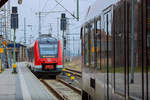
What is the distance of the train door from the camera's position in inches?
236

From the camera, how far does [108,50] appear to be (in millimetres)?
6172

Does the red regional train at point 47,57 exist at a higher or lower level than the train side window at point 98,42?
lower

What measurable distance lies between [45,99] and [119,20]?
7405mm

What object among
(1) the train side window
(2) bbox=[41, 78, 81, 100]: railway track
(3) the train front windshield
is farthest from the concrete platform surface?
(1) the train side window

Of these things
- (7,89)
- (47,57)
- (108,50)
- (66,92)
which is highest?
(108,50)

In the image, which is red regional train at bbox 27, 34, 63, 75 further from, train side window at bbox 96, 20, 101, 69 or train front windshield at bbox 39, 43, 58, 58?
train side window at bbox 96, 20, 101, 69

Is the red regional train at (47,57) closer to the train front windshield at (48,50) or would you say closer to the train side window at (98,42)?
the train front windshield at (48,50)

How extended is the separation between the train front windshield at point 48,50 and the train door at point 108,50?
19333 millimetres

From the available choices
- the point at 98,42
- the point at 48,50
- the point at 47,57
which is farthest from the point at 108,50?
the point at 48,50

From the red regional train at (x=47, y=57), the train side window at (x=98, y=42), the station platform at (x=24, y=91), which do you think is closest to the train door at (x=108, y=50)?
the train side window at (x=98, y=42)

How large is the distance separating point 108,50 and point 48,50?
19.7m

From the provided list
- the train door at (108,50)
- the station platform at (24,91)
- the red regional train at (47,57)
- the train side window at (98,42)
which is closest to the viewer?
the train door at (108,50)

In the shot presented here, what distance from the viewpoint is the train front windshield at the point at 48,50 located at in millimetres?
25625

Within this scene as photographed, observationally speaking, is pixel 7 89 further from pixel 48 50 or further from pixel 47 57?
pixel 48 50
